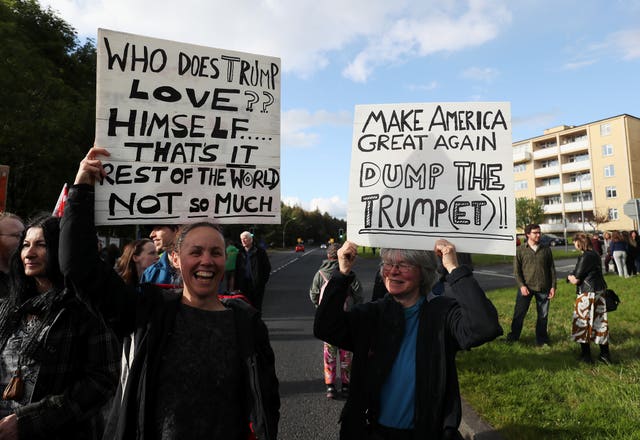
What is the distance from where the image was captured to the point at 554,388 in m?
4.54

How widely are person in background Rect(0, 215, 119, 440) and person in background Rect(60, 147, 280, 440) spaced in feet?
0.37

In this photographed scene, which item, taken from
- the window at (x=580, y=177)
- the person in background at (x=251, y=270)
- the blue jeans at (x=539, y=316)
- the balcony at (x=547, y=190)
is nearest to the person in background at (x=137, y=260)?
the person in background at (x=251, y=270)

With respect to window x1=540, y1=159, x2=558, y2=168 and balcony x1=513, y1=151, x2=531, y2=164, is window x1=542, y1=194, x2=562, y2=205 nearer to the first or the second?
window x1=540, y1=159, x2=558, y2=168

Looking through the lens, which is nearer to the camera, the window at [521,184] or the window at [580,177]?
the window at [580,177]

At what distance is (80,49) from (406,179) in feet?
74.4

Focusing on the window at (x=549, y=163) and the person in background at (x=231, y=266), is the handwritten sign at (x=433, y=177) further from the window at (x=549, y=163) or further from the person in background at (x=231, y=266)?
the window at (x=549, y=163)

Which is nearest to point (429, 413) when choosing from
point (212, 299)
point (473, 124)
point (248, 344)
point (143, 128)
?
point (248, 344)

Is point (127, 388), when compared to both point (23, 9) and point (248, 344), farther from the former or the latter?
point (23, 9)

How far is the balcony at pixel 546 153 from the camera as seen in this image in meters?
65.1

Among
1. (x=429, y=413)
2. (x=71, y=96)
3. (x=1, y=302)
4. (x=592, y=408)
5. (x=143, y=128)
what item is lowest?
(x=592, y=408)

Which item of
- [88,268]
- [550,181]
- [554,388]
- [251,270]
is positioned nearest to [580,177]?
[550,181]

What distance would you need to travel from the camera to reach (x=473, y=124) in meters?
2.73

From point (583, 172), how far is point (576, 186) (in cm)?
222

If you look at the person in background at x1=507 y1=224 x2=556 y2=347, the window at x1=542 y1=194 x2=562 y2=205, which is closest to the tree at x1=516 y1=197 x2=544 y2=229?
the window at x1=542 y1=194 x2=562 y2=205
